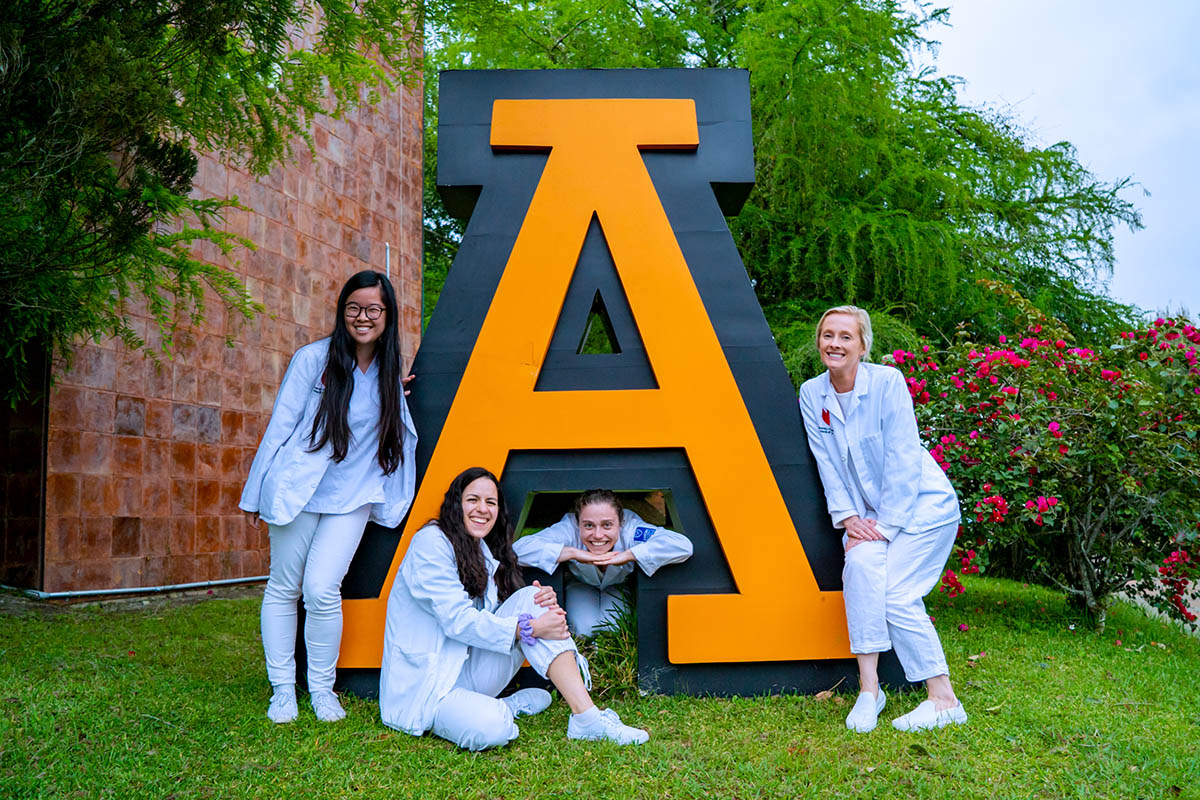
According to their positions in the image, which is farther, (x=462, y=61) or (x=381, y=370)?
(x=462, y=61)

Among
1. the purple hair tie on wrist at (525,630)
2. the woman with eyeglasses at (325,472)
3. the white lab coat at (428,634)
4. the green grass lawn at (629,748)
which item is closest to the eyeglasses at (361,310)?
the woman with eyeglasses at (325,472)

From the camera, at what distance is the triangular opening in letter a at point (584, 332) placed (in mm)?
4367

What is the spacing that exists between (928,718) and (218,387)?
6866mm

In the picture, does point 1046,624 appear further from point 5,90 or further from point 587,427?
point 5,90

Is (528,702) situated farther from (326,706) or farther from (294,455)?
(294,455)

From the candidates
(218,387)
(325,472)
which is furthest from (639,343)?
(218,387)

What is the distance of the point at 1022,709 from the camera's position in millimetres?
3871

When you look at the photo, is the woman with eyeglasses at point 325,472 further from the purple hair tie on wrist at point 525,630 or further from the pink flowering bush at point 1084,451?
the pink flowering bush at point 1084,451

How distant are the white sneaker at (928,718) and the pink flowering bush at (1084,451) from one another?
6.38 feet

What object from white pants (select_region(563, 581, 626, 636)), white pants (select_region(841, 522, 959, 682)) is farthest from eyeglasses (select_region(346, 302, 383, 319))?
white pants (select_region(841, 522, 959, 682))

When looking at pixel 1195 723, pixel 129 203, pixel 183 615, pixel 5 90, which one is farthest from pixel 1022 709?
pixel 183 615

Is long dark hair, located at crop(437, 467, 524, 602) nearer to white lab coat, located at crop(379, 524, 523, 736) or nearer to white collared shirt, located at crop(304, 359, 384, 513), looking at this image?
white lab coat, located at crop(379, 524, 523, 736)

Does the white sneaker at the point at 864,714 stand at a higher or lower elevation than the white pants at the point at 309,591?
lower

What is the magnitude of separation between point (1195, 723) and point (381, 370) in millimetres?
3865
